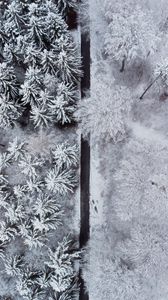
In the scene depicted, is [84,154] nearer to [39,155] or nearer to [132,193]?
[39,155]

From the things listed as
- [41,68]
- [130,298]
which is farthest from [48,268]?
[41,68]

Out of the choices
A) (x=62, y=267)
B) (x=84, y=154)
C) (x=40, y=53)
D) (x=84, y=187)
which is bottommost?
(x=62, y=267)

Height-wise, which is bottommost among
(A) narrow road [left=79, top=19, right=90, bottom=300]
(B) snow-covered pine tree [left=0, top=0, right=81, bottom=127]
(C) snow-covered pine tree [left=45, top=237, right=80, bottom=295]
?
(C) snow-covered pine tree [left=45, top=237, right=80, bottom=295]

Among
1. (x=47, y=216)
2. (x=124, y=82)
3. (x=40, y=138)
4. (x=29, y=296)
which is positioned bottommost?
(x=29, y=296)

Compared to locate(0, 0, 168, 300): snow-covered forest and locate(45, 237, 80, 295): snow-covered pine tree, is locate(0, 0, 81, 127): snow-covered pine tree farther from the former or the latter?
locate(45, 237, 80, 295): snow-covered pine tree

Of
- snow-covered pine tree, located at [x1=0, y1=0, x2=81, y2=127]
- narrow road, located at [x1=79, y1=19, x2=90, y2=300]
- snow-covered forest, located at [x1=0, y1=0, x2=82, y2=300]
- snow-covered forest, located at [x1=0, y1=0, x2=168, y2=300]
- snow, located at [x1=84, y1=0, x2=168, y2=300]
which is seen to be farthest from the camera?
narrow road, located at [x1=79, y1=19, x2=90, y2=300]

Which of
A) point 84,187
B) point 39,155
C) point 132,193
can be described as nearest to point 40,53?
point 39,155

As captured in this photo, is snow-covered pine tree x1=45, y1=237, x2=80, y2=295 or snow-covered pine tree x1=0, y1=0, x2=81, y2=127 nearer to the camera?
snow-covered pine tree x1=45, y1=237, x2=80, y2=295

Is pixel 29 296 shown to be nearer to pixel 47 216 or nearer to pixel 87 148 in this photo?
pixel 47 216

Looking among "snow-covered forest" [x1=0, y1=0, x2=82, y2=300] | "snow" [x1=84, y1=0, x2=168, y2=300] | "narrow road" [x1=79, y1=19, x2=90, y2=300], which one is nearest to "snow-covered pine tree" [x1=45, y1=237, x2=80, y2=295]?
"snow-covered forest" [x1=0, y1=0, x2=82, y2=300]
